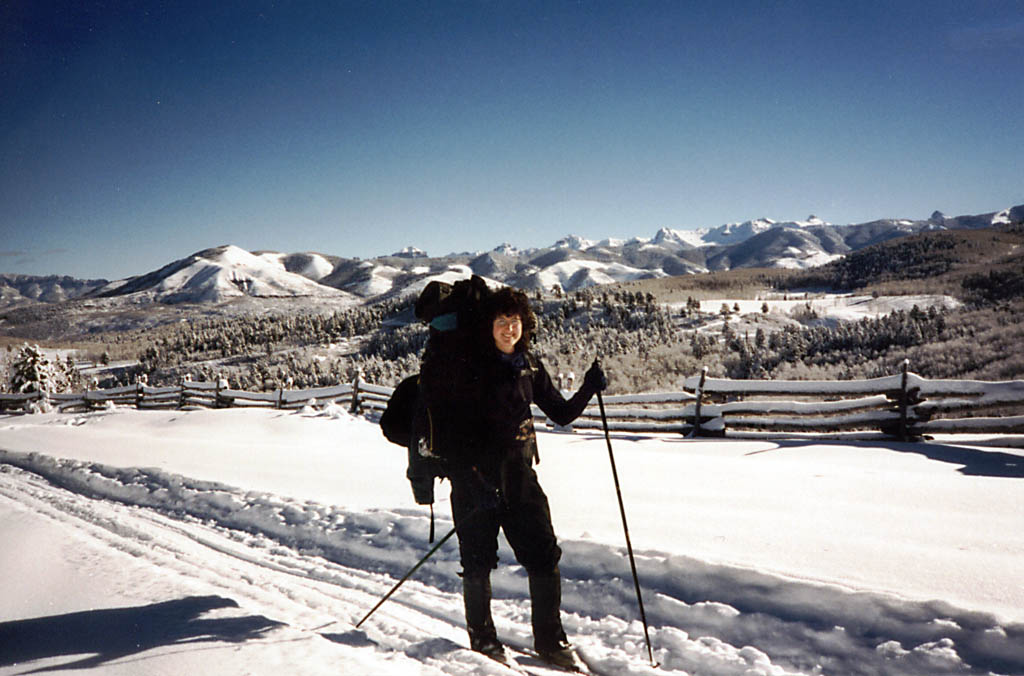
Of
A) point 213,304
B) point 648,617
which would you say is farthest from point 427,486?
point 213,304

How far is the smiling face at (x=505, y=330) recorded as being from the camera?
285cm

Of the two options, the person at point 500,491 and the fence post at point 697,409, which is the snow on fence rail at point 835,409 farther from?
the person at point 500,491

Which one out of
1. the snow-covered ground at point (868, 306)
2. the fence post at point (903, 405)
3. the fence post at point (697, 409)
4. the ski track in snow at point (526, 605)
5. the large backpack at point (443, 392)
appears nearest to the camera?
the ski track in snow at point (526, 605)

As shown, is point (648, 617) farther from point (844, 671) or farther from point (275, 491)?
point (275, 491)

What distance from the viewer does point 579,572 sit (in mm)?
3703

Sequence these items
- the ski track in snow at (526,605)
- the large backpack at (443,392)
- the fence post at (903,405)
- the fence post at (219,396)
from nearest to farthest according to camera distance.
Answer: the ski track in snow at (526,605)
the large backpack at (443,392)
the fence post at (903,405)
the fence post at (219,396)

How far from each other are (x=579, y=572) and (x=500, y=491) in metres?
1.37

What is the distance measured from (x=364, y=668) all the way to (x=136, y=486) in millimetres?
6084

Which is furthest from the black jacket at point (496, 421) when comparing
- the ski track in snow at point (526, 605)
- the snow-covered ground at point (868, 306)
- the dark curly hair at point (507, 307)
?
the snow-covered ground at point (868, 306)

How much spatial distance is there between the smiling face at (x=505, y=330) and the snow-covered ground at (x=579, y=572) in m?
1.74

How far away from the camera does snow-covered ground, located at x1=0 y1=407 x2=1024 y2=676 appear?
8.58ft

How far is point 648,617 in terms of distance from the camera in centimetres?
316

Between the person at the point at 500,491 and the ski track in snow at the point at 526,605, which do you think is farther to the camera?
the person at the point at 500,491

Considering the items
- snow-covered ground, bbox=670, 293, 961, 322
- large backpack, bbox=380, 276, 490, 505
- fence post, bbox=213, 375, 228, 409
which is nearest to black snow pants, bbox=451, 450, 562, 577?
large backpack, bbox=380, 276, 490, 505
